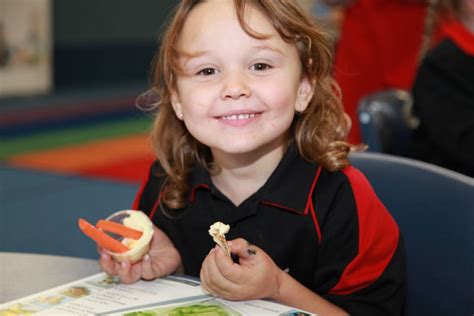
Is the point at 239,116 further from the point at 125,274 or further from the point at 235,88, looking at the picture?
the point at 125,274

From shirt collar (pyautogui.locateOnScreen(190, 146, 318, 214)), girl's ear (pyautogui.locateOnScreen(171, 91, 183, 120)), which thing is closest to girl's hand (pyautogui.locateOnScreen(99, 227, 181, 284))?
shirt collar (pyautogui.locateOnScreen(190, 146, 318, 214))

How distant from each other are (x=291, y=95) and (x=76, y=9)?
23.4ft

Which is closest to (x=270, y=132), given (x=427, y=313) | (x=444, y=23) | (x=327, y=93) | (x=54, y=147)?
(x=327, y=93)

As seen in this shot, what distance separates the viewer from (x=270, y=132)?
4.39 feet

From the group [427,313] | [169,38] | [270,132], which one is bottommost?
[427,313]

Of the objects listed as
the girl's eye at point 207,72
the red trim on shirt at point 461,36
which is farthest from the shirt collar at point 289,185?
the red trim on shirt at point 461,36

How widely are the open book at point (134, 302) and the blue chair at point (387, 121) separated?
1083 mm

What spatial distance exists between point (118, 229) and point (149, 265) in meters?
0.07

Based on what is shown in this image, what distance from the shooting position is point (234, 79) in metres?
1.29

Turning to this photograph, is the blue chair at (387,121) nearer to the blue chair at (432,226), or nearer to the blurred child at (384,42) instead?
the blue chair at (432,226)

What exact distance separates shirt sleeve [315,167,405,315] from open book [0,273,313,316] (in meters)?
0.25

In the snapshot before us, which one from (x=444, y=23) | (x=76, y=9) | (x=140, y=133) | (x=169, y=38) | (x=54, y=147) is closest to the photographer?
(x=169, y=38)

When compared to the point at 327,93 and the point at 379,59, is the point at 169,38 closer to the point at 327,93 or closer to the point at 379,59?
the point at 327,93

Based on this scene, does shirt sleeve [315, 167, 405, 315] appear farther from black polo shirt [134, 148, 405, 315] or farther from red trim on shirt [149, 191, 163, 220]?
red trim on shirt [149, 191, 163, 220]
